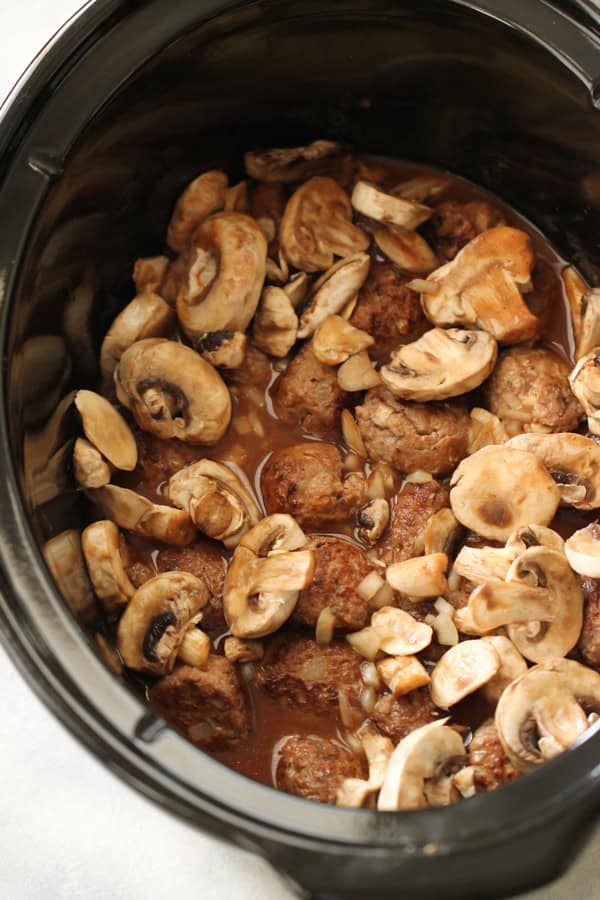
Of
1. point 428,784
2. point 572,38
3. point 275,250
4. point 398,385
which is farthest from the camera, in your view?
point 275,250

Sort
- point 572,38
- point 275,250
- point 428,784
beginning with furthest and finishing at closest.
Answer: point 275,250 < point 572,38 < point 428,784

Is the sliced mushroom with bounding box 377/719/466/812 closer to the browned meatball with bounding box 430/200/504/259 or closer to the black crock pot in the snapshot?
the black crock pot

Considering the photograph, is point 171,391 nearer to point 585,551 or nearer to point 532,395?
point 532,395

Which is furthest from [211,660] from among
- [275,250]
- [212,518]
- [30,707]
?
[275,250]

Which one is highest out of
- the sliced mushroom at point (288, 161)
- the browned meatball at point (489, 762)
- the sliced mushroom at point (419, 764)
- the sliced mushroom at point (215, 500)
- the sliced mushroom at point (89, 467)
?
the sliced mushroom at point (288, 161)

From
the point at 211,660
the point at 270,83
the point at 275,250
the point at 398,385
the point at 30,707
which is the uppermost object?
the point at 270,83

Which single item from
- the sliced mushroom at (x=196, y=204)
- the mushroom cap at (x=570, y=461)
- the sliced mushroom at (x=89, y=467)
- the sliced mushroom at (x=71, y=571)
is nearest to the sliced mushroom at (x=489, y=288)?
the mushroom cap at (x=570, y=461)

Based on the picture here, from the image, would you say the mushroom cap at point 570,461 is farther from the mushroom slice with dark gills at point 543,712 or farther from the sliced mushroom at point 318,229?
the sliced mushroom at point 318,229

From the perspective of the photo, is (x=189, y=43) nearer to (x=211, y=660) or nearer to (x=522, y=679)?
(x=211, y=660)
